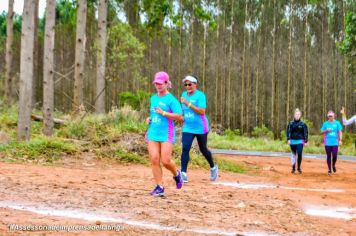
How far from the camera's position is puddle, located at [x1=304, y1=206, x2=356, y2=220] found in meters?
7.74

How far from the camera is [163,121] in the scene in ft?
26.7

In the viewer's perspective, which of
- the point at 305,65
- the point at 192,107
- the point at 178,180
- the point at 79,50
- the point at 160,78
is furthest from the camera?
the point at 305,65

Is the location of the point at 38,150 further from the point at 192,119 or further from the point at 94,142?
the point at 192,119

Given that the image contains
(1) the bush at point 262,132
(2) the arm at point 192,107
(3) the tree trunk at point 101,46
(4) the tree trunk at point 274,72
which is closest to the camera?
(2) the arm at point 192,107

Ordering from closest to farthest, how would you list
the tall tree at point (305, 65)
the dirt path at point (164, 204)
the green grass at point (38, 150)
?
the dirt path at point (164, 204) < the green grass at point (38, 150) < the tall tree at point (305, 65)

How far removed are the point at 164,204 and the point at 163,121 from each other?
4.03 feet

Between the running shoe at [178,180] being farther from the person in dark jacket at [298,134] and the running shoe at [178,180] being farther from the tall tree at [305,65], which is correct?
the tall tree at [305,65]

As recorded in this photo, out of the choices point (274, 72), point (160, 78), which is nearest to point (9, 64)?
point (274, 72)

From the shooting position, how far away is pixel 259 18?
41.6 meters

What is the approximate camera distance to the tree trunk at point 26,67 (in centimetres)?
1449

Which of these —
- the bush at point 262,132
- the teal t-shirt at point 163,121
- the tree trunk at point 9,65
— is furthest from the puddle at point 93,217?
the bush at point 262,132

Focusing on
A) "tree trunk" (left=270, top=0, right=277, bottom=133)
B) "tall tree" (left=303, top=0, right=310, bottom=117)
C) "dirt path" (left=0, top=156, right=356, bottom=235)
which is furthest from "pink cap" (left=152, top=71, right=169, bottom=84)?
"tree trunk" (left=270, top=0, right=277, bottom=133)

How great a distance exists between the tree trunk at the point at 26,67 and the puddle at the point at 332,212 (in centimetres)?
865

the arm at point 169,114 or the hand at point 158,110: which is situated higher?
the hand at point 158,110
